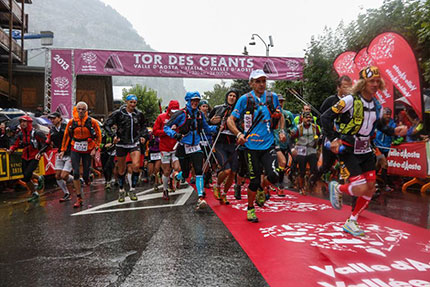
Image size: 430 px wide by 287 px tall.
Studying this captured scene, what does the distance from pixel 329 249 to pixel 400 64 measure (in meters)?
7.33

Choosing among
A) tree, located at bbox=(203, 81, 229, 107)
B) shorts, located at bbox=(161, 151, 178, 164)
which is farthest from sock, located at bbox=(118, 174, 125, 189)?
tree, located at bbox=(203, 81, 229, 107)

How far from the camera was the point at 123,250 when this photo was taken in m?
4.12

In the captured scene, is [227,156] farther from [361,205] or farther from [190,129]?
[361,205]

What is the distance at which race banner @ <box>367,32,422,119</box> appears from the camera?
352 inches

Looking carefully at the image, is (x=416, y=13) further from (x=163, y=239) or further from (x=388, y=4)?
(x=163, y=239)

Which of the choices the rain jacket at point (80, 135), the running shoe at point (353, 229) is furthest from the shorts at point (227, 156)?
the running shoe at point (353, 229)

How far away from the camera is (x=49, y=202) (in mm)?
8492

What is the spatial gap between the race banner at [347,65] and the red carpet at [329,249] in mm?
7710

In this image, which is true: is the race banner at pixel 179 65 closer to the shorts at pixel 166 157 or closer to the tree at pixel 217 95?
the shorts at pixel 166 157

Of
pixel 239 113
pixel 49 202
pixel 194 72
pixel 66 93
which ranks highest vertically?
pixel 194 72

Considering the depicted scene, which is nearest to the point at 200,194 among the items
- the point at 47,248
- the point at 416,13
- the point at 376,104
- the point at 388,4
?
the point at 47,248

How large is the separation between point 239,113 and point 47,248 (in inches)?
120

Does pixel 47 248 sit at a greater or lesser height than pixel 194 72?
lesser

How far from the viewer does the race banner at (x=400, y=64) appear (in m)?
8.95
